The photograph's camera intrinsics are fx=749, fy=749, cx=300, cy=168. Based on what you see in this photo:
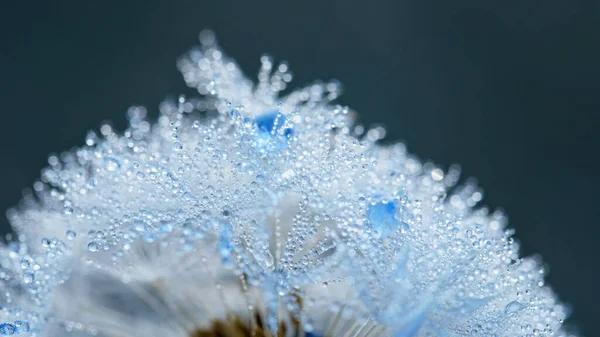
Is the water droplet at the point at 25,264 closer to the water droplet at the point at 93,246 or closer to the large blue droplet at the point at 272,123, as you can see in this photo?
the water droplet at the point at 93,246

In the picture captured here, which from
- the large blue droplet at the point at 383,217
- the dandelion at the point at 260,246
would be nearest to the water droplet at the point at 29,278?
the dandelion at the point at 260,246

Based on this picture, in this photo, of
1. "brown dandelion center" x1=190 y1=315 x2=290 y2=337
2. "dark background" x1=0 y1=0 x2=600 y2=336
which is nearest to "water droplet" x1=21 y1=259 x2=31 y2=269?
"brown dandelion center" x1=190 y1=315 x2=290 y2=337

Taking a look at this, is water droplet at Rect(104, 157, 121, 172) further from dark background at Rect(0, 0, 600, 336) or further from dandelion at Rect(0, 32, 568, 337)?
dark background at Rect(0, 0, 600, 336)

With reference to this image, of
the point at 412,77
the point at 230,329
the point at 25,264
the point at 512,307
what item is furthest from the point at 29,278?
the point at 412,77

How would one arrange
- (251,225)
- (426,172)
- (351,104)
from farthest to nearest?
(351,104) → (426,172) → (251,225)

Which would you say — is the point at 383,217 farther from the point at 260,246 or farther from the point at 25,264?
the point at 25,264

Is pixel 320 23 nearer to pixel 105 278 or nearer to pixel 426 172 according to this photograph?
pixel 426 172

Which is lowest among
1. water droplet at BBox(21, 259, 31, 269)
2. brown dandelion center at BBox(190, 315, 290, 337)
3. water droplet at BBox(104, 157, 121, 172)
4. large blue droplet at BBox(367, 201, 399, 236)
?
water droplet at BBox(21, 259, 31, 269)

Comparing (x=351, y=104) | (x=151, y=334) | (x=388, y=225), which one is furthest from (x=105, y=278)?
(x=351, y=104)
